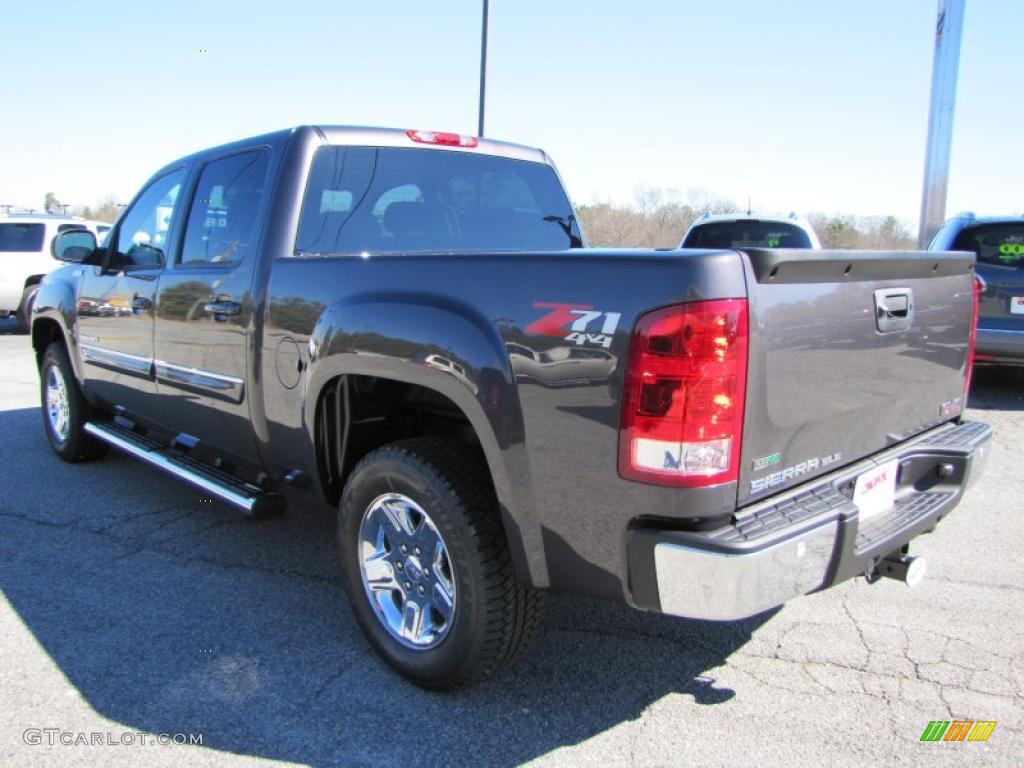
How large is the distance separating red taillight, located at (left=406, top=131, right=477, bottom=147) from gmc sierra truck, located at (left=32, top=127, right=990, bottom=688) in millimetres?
18

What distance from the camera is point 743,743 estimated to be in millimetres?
2498

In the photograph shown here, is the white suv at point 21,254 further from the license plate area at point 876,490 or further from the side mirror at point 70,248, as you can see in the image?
the license plate area at point 876,490

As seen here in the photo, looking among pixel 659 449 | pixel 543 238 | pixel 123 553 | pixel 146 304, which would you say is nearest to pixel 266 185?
pixel 146 304

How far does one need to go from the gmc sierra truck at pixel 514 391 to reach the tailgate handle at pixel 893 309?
1cm

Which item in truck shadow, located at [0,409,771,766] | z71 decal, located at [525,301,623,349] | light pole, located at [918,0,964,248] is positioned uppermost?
light pole, located at [918,0,964,248]

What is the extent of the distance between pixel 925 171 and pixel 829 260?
12607mm

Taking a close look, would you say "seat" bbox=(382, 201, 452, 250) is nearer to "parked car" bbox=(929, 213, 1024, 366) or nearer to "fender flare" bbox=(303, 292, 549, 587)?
"fender flare" bbox=(303, 292, 549, 587)

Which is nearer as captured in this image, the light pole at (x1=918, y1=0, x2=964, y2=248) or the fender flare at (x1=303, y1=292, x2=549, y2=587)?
the fender flare at (x1=303, y1=292, x2=549, y2=587)

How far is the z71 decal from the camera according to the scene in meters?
2.11

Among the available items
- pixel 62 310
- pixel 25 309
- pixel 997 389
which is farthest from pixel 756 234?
pixel 25 309

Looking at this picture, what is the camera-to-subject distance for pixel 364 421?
10.4 feet

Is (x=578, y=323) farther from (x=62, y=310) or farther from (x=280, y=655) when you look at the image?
(x=62, y=310)

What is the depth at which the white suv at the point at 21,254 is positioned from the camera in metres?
13.8

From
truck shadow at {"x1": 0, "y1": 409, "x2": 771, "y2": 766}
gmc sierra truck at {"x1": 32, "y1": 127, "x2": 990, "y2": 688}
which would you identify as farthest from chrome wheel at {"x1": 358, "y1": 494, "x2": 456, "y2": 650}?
truck shadow at {"x1": 0, "y1": 409, "x2": 771, "y2": 766}
